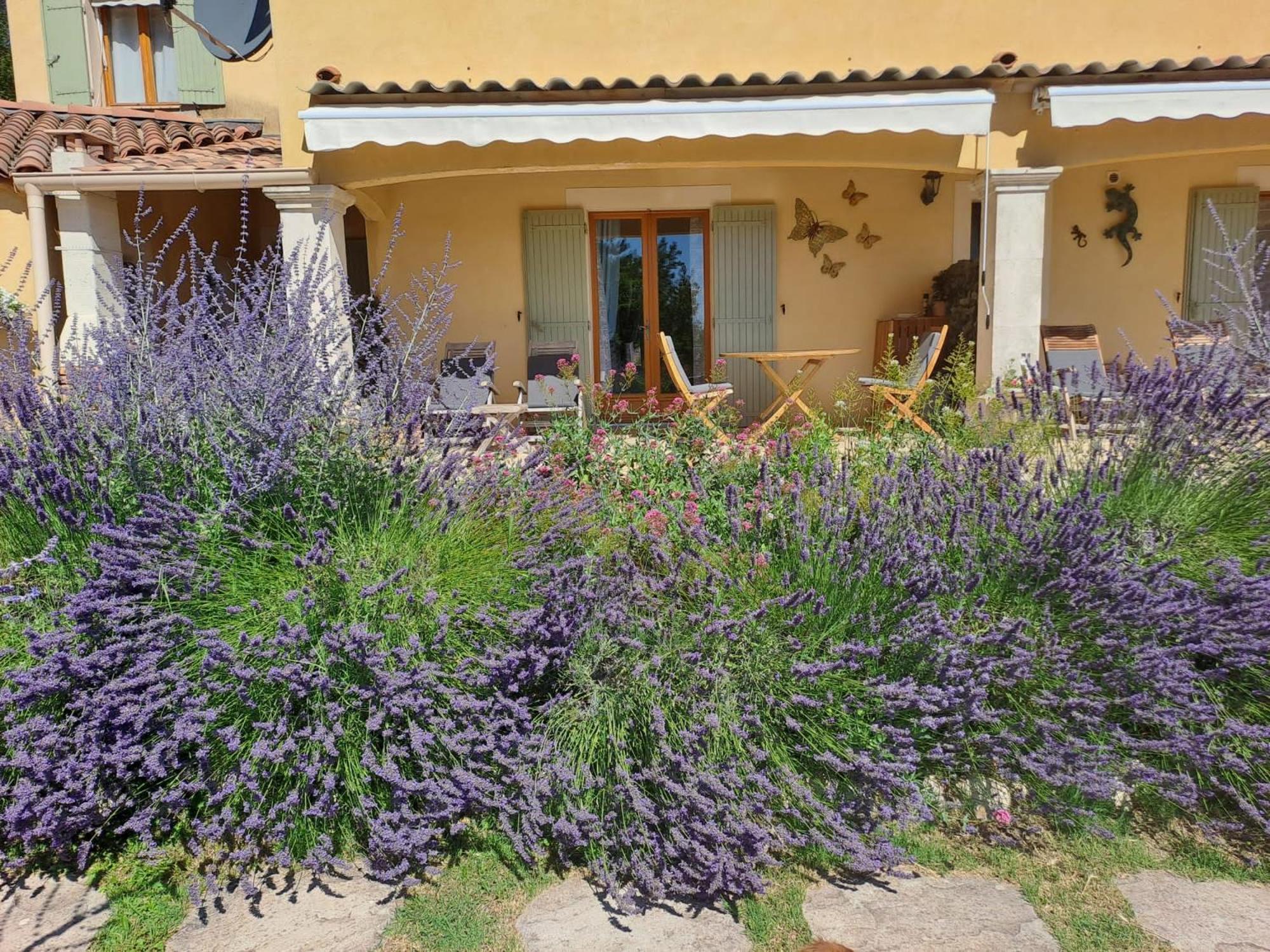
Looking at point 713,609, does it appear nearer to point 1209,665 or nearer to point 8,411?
point 1209,665

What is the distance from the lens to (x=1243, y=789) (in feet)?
10.0

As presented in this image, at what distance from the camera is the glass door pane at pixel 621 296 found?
10453 millimetres

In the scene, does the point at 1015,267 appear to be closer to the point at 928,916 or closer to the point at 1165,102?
the point at 1165,102

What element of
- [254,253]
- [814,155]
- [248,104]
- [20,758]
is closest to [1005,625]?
[20,758]

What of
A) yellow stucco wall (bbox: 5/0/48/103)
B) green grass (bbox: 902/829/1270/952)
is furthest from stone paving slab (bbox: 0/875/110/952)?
yellow stucco wall (bbox: 5/0/48/103)

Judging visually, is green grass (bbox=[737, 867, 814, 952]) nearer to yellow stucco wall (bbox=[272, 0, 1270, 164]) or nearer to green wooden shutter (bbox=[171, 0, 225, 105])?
yellow stucco wall (bbox=[272, 0, 1270, 164])

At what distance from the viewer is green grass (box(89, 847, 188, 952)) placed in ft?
8.64

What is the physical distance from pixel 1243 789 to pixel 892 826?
1.21 meters

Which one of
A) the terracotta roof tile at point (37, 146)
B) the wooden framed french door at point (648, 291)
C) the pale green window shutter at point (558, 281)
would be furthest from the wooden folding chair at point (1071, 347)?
the terracotta roof tile at point (37, 146)

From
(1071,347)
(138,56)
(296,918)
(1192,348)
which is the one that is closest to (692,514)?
(296,918)

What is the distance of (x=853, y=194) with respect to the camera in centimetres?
1005

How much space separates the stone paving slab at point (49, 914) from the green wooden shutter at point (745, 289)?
27.3ft

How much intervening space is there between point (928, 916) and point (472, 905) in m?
1.39

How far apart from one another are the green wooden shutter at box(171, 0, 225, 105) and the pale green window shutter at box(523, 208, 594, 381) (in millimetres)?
6096
